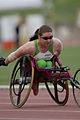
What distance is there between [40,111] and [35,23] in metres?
54.0

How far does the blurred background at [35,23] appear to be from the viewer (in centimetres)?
5104

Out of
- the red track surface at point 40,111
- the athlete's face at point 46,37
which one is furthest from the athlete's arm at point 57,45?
the red track surface at point 40,111

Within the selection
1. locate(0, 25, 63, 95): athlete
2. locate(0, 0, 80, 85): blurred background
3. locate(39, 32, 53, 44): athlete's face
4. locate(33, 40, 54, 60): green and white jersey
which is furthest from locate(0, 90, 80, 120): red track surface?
locate(0, 0, 80, 85): blurred background

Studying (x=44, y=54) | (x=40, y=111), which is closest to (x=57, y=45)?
(x=44, y=54)

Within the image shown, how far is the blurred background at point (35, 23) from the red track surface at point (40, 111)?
14.8 m

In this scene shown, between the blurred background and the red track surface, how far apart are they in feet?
48.5

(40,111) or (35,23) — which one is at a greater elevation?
(35,23)

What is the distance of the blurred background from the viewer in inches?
2009

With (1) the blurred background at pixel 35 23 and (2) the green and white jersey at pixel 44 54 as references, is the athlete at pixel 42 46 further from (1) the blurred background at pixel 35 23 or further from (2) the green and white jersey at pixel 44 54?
(1) the blurred background at pixel 35 23

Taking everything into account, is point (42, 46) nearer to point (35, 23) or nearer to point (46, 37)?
point (46, 37)

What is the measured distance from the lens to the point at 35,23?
62562 mm

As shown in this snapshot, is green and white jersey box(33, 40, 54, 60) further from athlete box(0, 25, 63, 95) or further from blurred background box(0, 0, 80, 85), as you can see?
blurred background box(0, 0, 80, 85)

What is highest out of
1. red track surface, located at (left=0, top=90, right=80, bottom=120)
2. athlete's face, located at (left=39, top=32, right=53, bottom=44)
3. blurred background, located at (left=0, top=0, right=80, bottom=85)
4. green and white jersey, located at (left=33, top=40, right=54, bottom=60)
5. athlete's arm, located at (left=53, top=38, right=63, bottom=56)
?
blurred background, located at (left=0, top=0, right=80, bottom=85)

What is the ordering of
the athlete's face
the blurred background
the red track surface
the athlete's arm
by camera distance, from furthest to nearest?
1. the blurred background
2. the athlete's arm
3. the athlete's face
4. the red track surface
